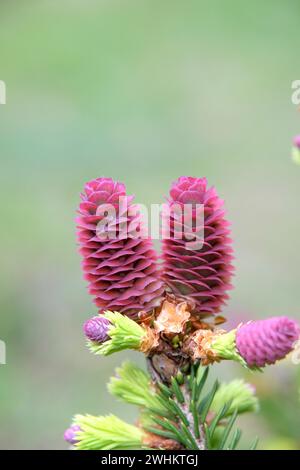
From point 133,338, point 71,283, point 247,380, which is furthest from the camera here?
point 71,283

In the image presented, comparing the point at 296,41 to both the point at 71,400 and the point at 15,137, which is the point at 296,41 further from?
the point at 71,400

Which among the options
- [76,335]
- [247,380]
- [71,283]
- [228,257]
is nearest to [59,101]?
[71,283]

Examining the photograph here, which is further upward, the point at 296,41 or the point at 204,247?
the point at 296,41

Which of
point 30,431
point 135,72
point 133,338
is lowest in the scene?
point 30,431

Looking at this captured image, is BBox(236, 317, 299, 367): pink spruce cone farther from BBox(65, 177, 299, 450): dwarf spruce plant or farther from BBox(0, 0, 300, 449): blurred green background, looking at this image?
BBox(0, 0, 300, 449): blurred green background

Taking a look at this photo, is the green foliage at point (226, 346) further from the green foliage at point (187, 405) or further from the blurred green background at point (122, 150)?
the blurred green background at point (122, 150)

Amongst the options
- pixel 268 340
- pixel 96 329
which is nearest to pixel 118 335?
pixel 96 329

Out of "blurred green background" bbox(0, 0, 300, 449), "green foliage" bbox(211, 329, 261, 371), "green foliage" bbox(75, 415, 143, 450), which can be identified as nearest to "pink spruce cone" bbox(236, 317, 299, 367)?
"green foliage" bbox(211, 329, 261, 371)
